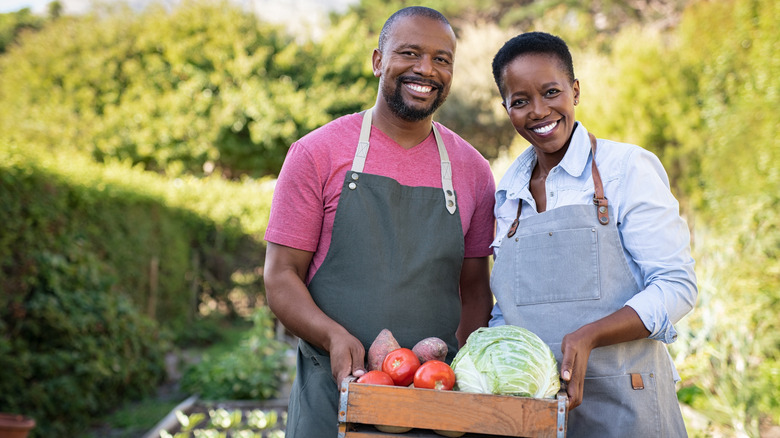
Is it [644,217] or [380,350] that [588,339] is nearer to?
[644,217]

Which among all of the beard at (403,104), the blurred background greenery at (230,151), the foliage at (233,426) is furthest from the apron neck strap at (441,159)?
the blurred background greenery at (230,151)

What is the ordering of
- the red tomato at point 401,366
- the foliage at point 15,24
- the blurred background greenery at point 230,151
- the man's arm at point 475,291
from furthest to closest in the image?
the foliage at point 15,24 < the blurred background greenery at point 230,151 < the man's arm at point 475,291 < the red tomato at point 401,366

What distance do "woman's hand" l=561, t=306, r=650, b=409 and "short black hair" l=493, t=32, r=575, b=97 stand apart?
929mm

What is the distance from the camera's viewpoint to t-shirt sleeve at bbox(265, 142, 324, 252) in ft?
8.11

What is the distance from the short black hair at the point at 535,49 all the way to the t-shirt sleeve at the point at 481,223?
0.48 meters

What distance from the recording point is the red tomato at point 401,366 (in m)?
1.96

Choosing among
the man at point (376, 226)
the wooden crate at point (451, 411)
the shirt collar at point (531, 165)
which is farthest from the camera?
the man at point (376, 226)

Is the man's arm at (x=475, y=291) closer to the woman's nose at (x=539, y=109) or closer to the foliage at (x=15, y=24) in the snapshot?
the woman's nose at (x=539, y=109)

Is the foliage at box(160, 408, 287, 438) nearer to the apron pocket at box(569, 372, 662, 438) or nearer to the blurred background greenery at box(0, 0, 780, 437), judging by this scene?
the blurred background greenery at box(0, 0, 780, 437)

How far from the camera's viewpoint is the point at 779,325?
21.1 feet

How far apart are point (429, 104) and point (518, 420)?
4.40 feet

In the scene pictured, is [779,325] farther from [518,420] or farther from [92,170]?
[92,170]

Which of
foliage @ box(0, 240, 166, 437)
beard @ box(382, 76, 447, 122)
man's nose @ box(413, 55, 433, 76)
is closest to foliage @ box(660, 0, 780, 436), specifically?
beard @ box(382, 76, 447, 122)

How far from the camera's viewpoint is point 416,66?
2590mm
